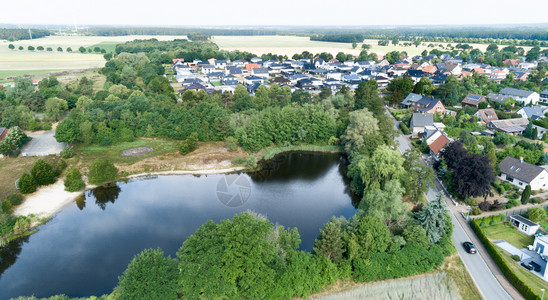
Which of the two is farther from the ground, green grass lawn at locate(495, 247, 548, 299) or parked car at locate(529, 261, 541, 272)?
parked car at locate(529, 261, 541, 272)

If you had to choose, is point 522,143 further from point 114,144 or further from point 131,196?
point 114,144

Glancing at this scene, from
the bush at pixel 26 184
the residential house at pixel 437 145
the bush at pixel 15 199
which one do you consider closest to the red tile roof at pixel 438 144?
the residential house at pixel 437 145

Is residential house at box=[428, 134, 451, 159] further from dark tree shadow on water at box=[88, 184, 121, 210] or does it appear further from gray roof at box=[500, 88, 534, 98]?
dark tree shadow on water at box=[88, 184, 121, 210]

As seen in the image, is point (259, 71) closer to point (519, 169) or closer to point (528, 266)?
point (519, 169)

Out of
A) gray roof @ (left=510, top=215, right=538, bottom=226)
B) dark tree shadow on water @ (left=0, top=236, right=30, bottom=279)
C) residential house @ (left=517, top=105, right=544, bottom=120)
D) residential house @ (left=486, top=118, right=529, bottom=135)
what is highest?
residential house @ (left=517, top=105, right=544, bottom=120)

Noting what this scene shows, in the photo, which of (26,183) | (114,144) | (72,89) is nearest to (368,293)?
(26,183)

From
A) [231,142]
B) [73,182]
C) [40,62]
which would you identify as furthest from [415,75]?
[40,62]

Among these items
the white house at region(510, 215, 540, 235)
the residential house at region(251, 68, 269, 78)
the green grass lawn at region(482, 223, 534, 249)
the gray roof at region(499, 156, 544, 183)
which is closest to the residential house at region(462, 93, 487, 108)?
the gray roof at region(499, 156, 544, 183)
